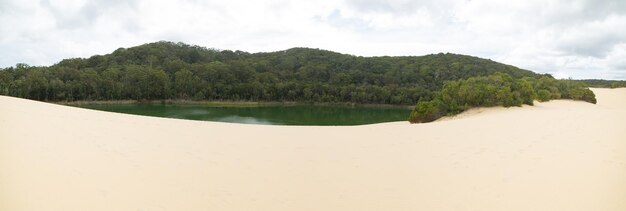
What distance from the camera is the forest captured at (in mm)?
23438

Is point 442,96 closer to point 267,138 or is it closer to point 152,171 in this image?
point 267,138

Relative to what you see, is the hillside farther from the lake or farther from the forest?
the lake

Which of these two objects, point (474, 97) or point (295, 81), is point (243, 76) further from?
point (474, 97)

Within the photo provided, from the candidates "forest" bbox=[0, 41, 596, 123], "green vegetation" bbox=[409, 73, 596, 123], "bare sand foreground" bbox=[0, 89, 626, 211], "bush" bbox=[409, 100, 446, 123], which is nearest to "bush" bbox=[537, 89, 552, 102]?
"forest" bbox=[0, 41, 596, 123]

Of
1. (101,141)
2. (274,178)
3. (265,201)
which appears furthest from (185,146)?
(265,201)

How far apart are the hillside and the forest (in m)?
0.19

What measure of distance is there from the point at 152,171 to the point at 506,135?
29.3 feet

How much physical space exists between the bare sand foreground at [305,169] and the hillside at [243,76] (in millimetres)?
68118

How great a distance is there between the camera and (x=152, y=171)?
23.3ft

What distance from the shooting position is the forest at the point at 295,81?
2344 cm

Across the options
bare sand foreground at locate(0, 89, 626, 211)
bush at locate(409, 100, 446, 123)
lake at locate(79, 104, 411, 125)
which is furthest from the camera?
lake at locate(79, 104, 411, 125)

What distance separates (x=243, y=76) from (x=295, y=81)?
1444cm

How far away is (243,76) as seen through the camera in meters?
103

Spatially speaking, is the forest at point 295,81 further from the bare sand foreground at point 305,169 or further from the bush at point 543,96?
the bare sand foreground at point 305,169
